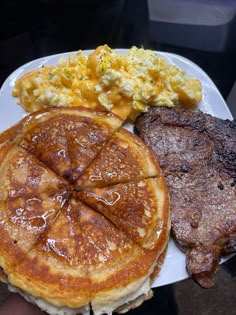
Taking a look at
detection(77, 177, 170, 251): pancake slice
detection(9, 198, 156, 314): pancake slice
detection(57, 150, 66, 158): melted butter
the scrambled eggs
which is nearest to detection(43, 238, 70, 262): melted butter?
detection(9, 198, 156, 314): pancake slice

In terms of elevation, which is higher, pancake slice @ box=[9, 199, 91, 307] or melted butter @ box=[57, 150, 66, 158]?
melted butter @ box=[57, 150, 66, 158]

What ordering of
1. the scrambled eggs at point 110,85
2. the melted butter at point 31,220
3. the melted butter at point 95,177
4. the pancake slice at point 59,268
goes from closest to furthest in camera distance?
the pancake slice at point 59,268 → the melted butter at point 31,220 → the melted butter at point 95,177 → the scrambled eggs at point 110,85

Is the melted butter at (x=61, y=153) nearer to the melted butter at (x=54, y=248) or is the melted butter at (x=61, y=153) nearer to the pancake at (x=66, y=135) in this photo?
the pancake at (x=66, y=135)

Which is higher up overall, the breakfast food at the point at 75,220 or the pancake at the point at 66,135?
the pancake at the point at 66,135

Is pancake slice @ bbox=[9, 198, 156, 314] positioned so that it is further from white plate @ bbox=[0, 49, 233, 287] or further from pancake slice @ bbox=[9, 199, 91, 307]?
white plate @ bbox=[0, 49, 233, 287]

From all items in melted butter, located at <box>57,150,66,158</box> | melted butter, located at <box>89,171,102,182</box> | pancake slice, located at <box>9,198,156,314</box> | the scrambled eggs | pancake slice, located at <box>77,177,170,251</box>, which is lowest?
pancake slice, located at <box>9,198,156,314</box>

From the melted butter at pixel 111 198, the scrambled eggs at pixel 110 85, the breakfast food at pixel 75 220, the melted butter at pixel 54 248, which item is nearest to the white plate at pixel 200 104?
the scrambled eggs at pixel 110 85

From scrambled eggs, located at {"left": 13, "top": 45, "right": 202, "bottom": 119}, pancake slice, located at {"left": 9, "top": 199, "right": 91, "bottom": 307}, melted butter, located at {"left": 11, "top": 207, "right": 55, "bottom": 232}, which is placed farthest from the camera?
scrambled eggs, located at {"left": 13, "top": 45, "right": 202, "bottom": 119}

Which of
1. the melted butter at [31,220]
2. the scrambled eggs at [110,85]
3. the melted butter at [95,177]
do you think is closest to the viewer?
the melted butter at [31,220]
